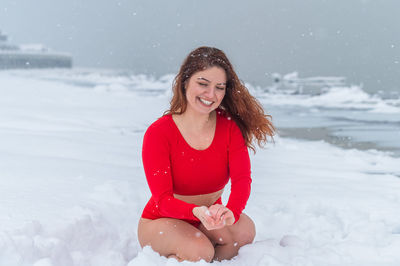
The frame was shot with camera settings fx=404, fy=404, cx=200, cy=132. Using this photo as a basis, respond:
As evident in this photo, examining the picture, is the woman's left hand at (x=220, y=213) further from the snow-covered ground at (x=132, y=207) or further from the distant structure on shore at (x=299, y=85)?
the distant structure on shore at (x=299, y=85)

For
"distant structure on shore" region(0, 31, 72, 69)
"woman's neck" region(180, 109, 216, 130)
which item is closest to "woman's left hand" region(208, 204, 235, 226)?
"woman's neck" region(180, 109, 216, 130)

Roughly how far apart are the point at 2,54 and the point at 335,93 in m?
54.5

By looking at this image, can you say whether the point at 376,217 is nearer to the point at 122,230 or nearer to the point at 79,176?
the point at 122,230

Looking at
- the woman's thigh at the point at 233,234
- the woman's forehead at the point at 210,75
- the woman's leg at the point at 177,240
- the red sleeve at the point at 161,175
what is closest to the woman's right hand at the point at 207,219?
the red sleeve at the point at 161,175

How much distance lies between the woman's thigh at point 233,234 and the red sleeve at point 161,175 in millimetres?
261

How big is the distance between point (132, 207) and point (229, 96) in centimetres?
131

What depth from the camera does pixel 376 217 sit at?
321 centimetres

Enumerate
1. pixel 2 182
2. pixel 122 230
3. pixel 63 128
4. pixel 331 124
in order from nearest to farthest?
1. pixel 122 230
2. pixel 2 182
3. pixel 63 128
4. pixel 331 124

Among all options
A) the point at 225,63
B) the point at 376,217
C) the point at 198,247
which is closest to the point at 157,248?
the point at 198,247

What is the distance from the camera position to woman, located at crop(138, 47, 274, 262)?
2262 millimetres

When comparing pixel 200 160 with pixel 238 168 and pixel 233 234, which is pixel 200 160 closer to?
pixel 238 168

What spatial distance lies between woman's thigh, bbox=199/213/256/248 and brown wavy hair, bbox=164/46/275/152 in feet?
1.65

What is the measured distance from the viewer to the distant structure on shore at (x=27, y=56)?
203 ft

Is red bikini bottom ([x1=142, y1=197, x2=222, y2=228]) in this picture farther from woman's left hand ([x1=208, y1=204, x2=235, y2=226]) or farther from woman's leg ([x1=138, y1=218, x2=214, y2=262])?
woman's left hand ([x1=208, y1=204, x2=235, y2=226])
